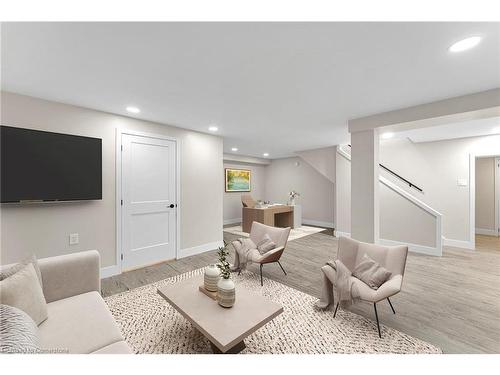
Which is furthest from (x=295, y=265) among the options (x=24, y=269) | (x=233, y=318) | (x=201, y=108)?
(x=24, y=269)

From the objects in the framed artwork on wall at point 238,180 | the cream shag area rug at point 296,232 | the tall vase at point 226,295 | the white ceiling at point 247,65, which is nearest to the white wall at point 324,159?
the cream shag area rug at point 296,232

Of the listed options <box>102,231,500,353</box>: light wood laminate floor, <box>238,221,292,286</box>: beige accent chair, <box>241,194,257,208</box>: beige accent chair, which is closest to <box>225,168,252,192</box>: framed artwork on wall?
<box>241,194,257,208</box>: beige accent chair

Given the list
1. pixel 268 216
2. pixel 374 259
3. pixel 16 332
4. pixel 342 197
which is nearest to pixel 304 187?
pixel 342 197

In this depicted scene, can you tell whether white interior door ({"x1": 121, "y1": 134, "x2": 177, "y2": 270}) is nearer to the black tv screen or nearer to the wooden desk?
the black tv screen

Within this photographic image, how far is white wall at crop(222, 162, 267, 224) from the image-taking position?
23.6 feet

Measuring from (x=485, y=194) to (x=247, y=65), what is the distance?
23.1 feet

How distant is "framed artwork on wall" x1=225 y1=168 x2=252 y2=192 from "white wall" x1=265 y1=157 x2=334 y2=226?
3.31 ft

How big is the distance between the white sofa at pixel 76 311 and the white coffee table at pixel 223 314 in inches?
17.7

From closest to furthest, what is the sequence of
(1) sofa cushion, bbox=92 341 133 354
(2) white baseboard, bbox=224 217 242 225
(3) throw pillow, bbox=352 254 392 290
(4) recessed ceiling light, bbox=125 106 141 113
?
(1) sofa cushion, bbox=92 341 133 354
(3) throw pillow, bbox=352 254 392 290
(4) recessed ceiling light, bbox=125 106 141 113
(2) white baseboard, bbox=224 217 242 225

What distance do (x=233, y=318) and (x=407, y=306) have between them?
6.63 ft

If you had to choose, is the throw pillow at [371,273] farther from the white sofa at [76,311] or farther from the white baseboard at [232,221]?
the white baseboard at [232,221]

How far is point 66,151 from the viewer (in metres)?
2.59

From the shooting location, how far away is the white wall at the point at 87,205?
2.37 meters

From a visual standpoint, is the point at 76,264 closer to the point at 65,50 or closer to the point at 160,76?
the point at 65,50
